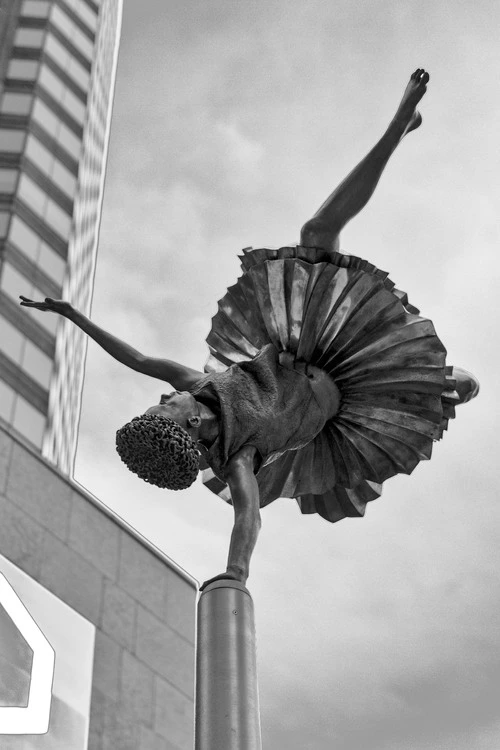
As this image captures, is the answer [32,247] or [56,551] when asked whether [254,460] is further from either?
[32,247]

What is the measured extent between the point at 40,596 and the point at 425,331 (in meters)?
11.3

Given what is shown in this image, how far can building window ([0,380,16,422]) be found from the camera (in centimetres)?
3891

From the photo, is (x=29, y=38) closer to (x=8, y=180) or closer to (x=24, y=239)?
(x=8, y=180)

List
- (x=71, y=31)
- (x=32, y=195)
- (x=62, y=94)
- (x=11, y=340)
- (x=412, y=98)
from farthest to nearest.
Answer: (x=71, y=31)
(x=62, y=94)
(x=32, y=195)
(x=11, y=340)
(x=412, y=98)

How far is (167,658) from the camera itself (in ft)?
54.5

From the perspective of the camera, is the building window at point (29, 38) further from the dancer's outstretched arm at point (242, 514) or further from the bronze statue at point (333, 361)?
the dancer's outstretched arm at point (242, 514)

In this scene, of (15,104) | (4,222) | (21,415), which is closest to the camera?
(21,415)

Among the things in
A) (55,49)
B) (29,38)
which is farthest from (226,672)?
(55,49)

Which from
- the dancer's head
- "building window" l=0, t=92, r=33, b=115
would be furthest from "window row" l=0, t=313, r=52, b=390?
the dancer's head

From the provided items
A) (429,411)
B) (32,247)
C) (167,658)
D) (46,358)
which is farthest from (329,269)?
(32,247)

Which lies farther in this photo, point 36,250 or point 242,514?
point 36,250

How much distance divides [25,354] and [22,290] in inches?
118

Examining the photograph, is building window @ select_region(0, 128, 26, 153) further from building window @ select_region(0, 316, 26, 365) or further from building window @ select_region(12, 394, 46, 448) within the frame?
building window @ select_region(12, 394, 46, 448)

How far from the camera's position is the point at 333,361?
470cm
